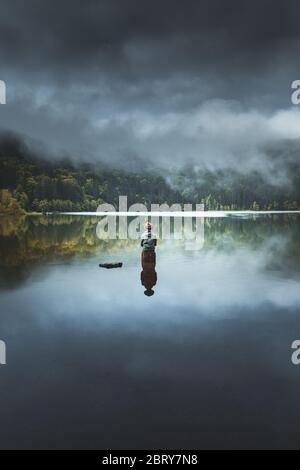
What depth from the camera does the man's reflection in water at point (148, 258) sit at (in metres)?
34.0

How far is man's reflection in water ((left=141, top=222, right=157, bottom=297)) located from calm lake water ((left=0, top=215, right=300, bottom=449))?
849mm

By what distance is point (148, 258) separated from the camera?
37.8 metres

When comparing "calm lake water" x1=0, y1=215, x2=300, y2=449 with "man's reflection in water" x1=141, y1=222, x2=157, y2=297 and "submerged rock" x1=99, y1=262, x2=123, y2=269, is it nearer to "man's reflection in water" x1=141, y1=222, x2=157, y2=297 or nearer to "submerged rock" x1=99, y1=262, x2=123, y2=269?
"man's reflection in water" x1=141, y1=222, x2=157, y2=297

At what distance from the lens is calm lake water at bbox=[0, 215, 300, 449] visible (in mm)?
11492

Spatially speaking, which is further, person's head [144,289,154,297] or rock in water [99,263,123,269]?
rock in water [99,263,123,269]

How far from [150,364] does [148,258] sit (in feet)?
72.1

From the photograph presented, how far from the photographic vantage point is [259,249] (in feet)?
191

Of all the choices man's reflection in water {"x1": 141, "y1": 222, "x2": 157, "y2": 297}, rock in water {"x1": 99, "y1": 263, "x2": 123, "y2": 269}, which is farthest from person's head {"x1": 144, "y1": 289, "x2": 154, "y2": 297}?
rock in water {"x1": 99, "y1": 263, "x2": 123, "y2": 269}

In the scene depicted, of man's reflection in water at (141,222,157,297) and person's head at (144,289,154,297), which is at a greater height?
man's reflection in water at (141,222,157,297)

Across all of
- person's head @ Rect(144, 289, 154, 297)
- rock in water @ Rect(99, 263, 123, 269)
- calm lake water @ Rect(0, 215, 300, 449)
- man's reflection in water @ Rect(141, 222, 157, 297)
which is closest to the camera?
calm lake water @ Rect(0, 215, 300, 449)

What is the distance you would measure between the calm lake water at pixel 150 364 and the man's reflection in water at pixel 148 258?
33.4 inches

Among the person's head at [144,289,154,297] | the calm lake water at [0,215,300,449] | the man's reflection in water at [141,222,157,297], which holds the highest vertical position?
the man's reflection in water at [141,222,157,297]

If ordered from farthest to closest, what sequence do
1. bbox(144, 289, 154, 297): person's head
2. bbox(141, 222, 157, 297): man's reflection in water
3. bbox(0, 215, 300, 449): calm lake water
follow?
bbox(141, 222, 157, 297): man's reflection in water < bbox(144, 289, 154, 297): person's head < bbox(0, 215, 300, 449): calm lake water

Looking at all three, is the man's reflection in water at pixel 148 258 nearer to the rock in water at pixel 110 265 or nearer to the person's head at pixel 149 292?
the person's head at pixel 149 292
